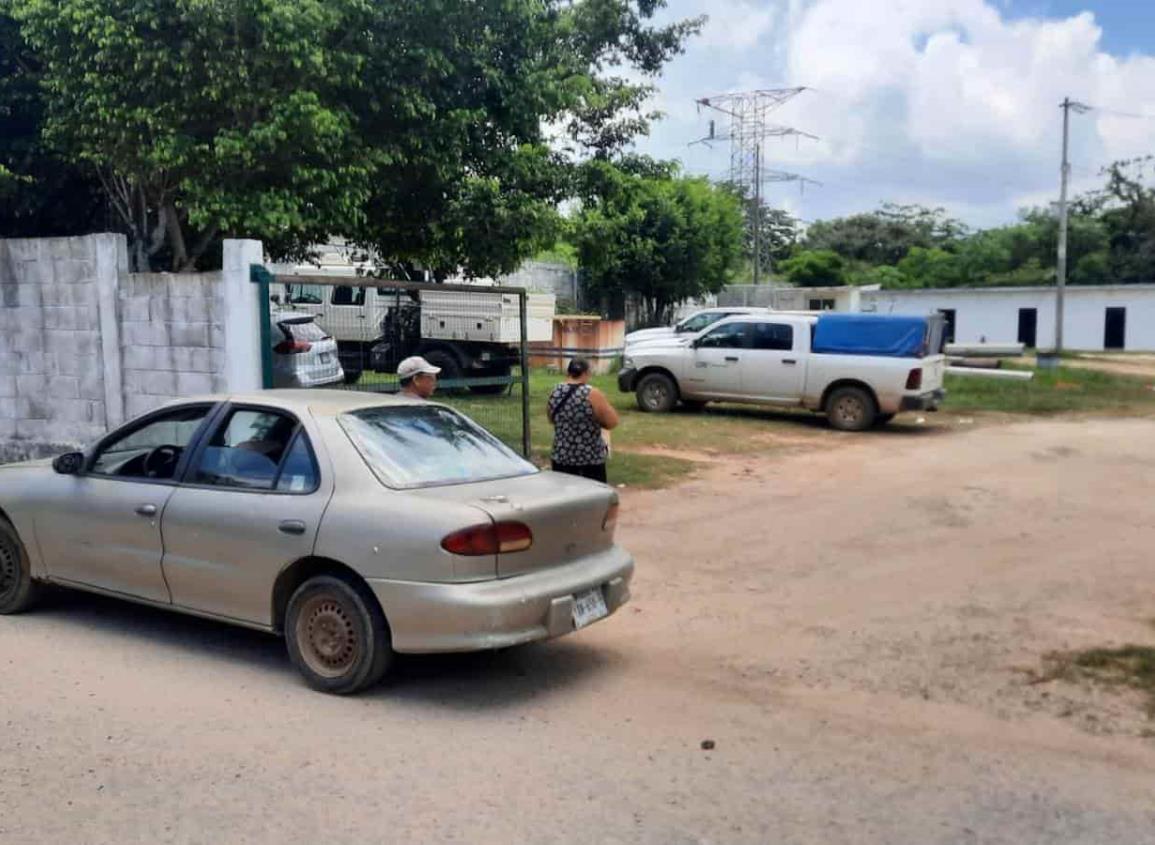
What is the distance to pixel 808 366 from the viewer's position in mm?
18125

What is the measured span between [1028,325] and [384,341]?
4195cm

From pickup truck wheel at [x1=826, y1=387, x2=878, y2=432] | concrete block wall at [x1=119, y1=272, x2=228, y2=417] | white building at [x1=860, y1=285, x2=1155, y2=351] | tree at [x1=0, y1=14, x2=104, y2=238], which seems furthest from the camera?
white building at [x1=860, y1=285, x2=1155, y2=351]

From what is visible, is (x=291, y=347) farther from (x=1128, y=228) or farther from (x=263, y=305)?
(x=1128, y=228)

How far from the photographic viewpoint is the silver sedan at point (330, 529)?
5.35 metres

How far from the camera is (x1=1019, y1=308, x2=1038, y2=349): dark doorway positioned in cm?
4634

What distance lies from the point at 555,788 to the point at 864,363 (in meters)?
14.0

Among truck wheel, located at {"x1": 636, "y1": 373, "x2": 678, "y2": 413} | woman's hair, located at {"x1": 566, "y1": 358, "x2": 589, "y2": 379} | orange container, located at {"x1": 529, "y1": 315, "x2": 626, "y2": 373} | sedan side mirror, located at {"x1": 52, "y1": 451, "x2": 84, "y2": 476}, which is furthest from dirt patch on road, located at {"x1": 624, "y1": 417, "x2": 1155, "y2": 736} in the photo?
orange container, located at {"x1": 529, "y1": 315, "x2": 626, "y2": 373}

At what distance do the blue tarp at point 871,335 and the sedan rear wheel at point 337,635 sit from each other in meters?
13.5

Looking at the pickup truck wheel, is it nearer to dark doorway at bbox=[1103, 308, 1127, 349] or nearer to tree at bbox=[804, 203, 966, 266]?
dark doorway at bbox=[1103, 308, 1127, 349]

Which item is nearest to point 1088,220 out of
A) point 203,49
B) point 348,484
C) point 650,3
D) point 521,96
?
point 650,3

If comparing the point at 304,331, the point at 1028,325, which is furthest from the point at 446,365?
the point at 1028,325

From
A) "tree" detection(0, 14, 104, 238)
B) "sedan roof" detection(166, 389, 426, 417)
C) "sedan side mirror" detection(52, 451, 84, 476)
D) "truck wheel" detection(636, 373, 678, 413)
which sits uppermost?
"tree" detection(0, 14, 104, 238)

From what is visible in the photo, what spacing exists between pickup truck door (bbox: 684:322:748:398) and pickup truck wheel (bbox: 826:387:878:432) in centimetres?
164

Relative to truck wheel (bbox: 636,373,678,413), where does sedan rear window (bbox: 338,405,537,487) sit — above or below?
above
